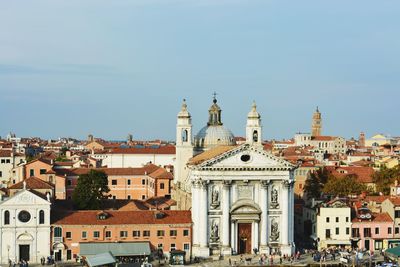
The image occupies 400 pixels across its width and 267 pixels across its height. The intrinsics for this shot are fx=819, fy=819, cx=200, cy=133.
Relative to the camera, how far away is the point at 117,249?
5425cm

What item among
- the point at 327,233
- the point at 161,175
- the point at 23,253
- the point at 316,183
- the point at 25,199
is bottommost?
the point at 23,253

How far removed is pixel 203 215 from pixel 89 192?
14.3 m

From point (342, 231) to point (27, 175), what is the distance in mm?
33896

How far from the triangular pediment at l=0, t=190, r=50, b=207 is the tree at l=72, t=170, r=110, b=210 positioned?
11418 millimetres

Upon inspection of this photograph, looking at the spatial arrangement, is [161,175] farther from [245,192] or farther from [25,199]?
[25,199]

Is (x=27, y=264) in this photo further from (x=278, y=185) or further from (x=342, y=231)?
(x=342, y=231)

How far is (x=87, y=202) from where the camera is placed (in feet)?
220

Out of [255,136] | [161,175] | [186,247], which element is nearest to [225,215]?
[186,247]

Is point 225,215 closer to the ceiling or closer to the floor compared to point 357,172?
closer to the floor

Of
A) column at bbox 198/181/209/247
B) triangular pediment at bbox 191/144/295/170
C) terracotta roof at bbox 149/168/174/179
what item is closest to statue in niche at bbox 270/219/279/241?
triangular pediment at bbox 191/144/295/170

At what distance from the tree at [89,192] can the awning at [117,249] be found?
11793mm

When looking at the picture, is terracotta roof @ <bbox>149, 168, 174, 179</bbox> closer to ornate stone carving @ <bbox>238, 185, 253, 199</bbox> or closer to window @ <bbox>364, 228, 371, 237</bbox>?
ornate stone carving @ <bbox>238, 185, 253, 199</bbox>

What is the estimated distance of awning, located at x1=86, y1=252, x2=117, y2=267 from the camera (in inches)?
2003

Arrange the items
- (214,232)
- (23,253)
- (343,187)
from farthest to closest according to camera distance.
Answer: (343,187), (214,232), (23,253)
